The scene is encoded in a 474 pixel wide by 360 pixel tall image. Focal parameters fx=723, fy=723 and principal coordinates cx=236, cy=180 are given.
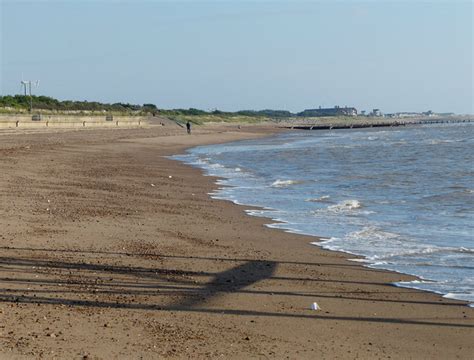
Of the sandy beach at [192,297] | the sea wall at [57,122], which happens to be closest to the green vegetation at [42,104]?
the sea wall at [57,122]

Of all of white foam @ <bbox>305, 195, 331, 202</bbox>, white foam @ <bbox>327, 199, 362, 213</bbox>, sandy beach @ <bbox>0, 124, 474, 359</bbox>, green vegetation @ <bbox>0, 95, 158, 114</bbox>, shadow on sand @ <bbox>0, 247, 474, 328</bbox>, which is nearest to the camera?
sandy beach @ <bbox>0, 124, 474, 359</bbox>

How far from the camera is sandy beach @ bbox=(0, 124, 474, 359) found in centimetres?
598

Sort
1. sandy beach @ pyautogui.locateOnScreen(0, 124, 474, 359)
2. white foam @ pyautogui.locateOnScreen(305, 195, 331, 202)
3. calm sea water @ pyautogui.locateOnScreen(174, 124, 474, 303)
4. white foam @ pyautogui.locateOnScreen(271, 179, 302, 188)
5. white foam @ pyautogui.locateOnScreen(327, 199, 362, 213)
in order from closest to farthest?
sandy beach @ pyautogui.locateOnScreen(0, 124, 474, 359) < calm sea water @ pyautogui.locateOnScreen(174, 124, 474, 303) < white foam @ pyautogui.locateOnScreen(327, 199, 362, 213) < white foam @ pyautogui.locateOnScreen(305, 195, 331, 202) < white foam @ pyautogui.locateOnScreen(271, 179, 302, 188)

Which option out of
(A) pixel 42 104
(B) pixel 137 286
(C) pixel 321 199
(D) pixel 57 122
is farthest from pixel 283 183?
(A) pixel 42 104

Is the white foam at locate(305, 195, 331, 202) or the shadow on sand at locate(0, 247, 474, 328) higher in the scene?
the shadow on sand at locate(0, 247, 474, 328)

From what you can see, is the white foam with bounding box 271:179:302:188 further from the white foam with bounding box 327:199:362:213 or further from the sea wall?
the sea wall

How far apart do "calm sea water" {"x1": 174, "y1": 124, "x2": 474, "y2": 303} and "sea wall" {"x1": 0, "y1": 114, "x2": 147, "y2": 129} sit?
30765 mm

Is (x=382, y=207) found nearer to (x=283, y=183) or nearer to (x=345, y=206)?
(x=345, y=206)

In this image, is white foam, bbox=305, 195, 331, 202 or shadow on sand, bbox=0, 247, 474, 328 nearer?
shadow on sand, bbox=0, 247, 474, 328

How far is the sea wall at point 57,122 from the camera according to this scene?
5877cm

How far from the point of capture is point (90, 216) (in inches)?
509

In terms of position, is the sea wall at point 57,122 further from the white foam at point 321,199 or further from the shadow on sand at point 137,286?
the shadow on sand at point 137,286

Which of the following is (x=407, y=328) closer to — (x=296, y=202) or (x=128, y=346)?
(x=128, y=346)

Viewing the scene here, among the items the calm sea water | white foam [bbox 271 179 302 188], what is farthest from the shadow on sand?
white foam [bbox 271 179 302 188]
